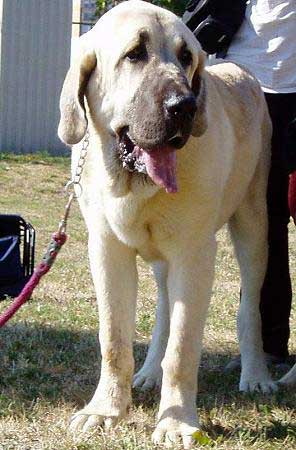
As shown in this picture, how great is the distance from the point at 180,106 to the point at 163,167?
285 mm

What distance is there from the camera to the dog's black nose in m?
3.16

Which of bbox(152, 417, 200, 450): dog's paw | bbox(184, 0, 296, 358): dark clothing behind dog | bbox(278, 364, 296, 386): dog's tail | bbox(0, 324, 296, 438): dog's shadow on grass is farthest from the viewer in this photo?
bbox(184, 0, 296, 358): dark clothing behind dog

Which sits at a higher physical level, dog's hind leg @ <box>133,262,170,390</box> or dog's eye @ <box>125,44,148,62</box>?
dog's eye @ <box>125,44,148,62</box>

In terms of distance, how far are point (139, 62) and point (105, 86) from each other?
182mm

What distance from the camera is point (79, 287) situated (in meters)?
6.31

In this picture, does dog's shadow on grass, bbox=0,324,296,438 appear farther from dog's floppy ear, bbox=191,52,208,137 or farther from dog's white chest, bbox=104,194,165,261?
dog's floppy ear, bbox=191,52,208,137

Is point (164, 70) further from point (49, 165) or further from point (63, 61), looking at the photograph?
point (63, 61)

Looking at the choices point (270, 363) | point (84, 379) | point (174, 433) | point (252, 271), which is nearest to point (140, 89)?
point (174, 433)

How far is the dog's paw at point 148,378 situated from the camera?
431cm

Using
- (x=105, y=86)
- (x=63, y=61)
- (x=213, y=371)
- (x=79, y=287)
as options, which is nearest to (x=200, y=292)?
(x=105, y=86)

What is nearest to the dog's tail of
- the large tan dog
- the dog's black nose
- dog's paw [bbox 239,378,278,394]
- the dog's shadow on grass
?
dog's paw [bbox 239,378,278,394]

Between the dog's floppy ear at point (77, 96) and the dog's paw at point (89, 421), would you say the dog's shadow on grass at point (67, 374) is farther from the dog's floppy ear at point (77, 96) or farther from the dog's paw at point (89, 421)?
the dog's floppy ear at point (77, 96)

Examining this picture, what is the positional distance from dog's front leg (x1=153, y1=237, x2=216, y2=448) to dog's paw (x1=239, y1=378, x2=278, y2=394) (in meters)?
0.79

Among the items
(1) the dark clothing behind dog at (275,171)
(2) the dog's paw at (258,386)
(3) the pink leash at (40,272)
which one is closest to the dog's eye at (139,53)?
(3) the pink leash at (40,272)
